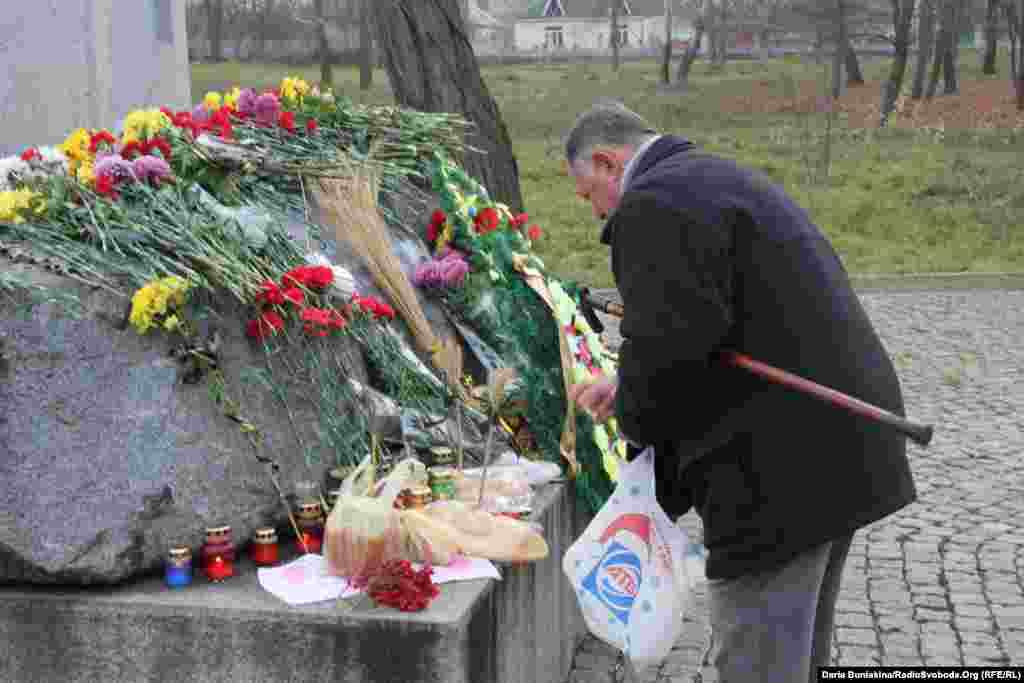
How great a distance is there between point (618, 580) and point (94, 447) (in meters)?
1.37

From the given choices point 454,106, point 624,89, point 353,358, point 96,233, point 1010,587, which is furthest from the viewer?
point 624,89

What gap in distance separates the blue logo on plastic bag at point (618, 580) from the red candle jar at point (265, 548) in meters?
0.86

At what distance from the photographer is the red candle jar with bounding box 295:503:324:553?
139 inches

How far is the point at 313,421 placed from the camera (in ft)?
12.3

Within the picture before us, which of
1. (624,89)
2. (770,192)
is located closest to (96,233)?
(770,192)

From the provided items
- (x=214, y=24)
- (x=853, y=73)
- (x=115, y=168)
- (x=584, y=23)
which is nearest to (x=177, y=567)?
(x=115, y=168)

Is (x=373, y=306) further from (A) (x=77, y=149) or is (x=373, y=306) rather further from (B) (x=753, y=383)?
(B) (x=753, y=383)

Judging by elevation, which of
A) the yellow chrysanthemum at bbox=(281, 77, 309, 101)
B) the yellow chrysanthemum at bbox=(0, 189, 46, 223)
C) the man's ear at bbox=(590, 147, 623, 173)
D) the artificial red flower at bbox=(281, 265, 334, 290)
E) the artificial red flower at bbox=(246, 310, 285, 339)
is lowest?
the artificial red flower at bbox=(246, 310, 285, 339)

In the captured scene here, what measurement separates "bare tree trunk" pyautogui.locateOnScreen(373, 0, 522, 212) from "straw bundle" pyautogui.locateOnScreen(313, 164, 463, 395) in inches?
121

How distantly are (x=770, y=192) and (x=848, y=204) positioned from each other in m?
15.2

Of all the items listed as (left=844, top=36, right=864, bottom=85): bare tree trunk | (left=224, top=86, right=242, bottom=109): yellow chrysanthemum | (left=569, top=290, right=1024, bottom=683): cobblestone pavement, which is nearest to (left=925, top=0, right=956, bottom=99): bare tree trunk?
(left=844, top=36, right=864, bottom=85): bare tree trunk

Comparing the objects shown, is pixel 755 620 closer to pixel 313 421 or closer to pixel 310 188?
pixel 313 421

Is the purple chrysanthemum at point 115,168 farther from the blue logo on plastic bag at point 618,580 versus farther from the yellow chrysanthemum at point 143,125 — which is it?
the blue logo on plastic bag at point 618,580

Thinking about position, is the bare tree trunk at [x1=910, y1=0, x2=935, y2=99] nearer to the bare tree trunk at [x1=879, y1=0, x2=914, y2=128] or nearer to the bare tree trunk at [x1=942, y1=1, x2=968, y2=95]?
the bare tree trunk at [x1=942, y1=1, x2=968, y2=95]
